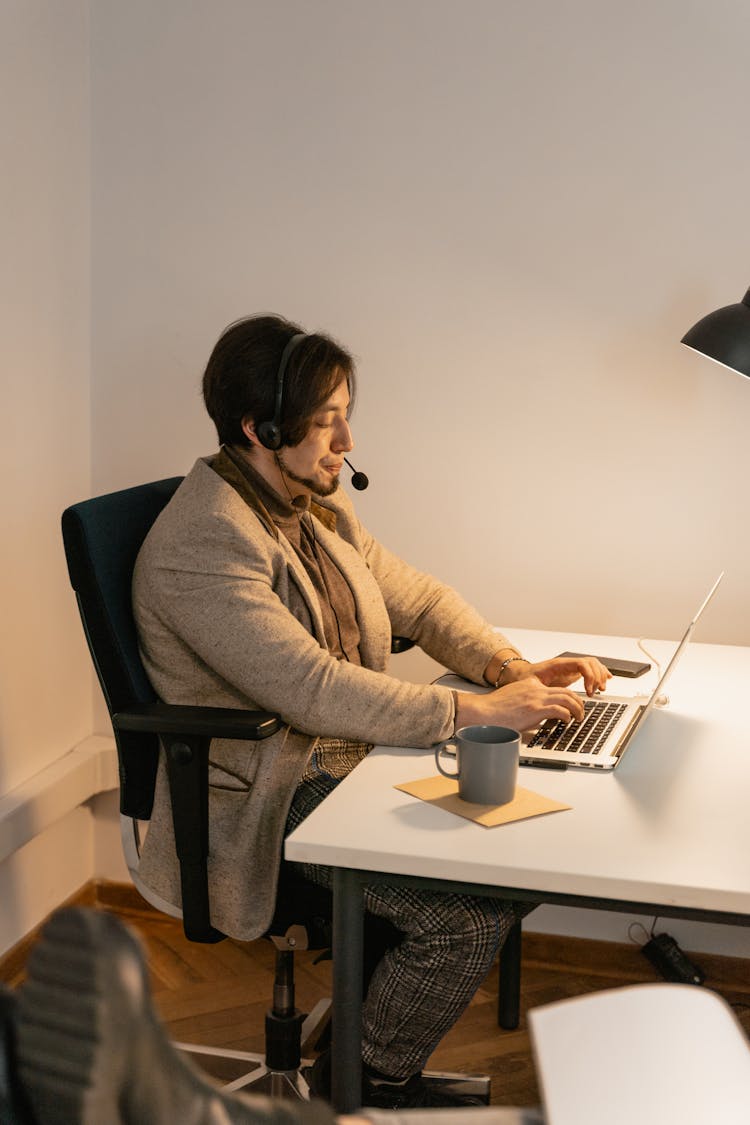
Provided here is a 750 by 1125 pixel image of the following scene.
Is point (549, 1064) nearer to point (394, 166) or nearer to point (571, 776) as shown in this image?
point (571, 776)

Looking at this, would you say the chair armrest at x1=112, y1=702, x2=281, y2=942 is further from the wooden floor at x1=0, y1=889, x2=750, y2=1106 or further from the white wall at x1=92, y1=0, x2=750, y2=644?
the white wall at x1=92, y1=0, x2=750, y2=644

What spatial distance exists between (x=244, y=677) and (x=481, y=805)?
0.45 metres

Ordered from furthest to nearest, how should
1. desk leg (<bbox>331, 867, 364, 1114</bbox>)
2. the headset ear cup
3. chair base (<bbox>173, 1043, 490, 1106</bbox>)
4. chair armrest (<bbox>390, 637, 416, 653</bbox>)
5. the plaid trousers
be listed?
chair armrest (<bbox>390, 637, 416, 653</bbox>)
chair base (<bbox>173, 1043, 490, 1106</bbox>)
the headset ear cup
the plaid trousers
desk leg (<bbox>331, 867, 364, 1114</bbox>)

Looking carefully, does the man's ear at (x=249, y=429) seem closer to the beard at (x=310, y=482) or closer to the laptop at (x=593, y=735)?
the beard at (x=310, y=482)

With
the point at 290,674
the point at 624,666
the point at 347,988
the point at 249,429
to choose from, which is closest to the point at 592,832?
the point at 347,988

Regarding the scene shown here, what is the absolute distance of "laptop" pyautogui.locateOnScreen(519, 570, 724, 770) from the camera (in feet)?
5.20

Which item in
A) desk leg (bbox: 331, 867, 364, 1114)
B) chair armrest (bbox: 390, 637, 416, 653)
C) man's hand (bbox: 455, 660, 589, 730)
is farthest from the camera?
chair armrest (bbox: 390, 637, 416, 653)

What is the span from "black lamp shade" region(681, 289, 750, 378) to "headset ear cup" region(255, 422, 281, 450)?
29.0 inches

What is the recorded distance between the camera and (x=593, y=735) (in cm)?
170

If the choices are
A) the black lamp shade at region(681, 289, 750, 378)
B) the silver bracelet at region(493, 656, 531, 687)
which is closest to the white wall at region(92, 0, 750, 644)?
the black lamp shade at region(681, 289, 750, 378)

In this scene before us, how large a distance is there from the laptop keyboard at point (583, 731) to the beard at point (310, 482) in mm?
535

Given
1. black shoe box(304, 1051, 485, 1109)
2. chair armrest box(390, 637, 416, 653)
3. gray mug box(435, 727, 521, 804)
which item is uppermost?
gray mug box(435, 727, 521, 804)

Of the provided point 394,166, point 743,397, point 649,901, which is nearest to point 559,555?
point 743,397

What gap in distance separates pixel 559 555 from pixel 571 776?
1005 millimetres
